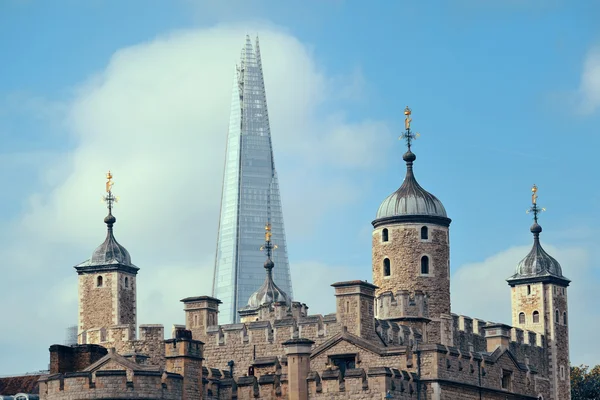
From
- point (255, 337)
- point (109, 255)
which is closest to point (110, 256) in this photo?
point (109, 255)

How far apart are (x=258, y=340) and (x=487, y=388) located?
11.7 metres

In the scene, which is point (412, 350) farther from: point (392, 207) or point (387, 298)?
point (392, 207)

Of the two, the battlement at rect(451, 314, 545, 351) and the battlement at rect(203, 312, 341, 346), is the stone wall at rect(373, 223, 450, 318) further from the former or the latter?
the battlement at rect(203, 312, 341, 346)

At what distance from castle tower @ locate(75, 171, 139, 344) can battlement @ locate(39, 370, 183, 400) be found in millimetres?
32443

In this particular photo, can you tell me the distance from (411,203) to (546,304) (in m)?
16.6

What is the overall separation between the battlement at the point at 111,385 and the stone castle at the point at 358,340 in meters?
0.04

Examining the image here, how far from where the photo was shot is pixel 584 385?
122 meters

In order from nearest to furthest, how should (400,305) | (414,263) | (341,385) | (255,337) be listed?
1. (341,385)
2. (255,337)
3. (400,305)
4. (414,263)

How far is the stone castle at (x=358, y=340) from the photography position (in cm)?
7944

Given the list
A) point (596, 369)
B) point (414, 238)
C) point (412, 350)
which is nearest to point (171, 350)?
point (412, 350)

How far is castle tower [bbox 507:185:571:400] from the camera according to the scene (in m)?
112

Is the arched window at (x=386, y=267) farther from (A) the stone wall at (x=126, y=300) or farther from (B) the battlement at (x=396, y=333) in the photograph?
(A) the stone wall at (x=126, y=300)

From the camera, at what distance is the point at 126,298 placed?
11112 centimetres

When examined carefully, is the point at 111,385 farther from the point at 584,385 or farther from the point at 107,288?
the point at 584,385
